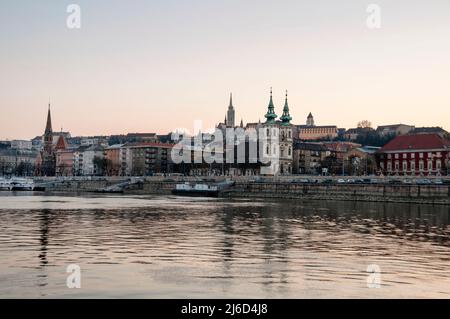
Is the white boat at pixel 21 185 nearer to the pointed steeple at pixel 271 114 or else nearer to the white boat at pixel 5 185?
the white boat at pixel 5 185

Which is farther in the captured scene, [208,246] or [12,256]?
[208,246]

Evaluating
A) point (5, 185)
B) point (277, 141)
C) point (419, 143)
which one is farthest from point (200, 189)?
point (5, 185)

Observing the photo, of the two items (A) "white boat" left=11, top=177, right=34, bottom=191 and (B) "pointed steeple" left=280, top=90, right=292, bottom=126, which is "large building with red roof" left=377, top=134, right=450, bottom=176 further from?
(A) "white boat" left=11, top=177, right=34, bottom=191

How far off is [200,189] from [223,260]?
101 m

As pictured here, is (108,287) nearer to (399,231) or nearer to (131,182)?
(399,231)

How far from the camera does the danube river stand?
21.3 metres

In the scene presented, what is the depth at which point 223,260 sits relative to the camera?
91.5 ft

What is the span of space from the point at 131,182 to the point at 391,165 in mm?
62322

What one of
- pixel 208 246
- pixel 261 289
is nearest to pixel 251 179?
pixel 208 246

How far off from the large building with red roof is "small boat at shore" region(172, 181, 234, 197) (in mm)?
39523

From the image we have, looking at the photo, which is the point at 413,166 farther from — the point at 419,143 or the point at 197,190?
the point at 197,190

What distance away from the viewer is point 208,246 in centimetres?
3319

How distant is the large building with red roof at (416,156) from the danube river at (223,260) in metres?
92.7
